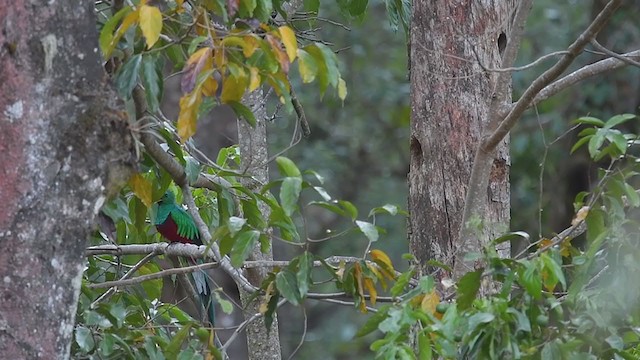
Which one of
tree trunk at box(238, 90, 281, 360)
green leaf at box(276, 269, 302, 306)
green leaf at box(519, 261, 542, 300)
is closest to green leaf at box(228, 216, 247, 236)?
green leaf at box(276, 269, 302, 306)

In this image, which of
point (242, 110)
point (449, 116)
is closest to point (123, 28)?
point (242, 110)

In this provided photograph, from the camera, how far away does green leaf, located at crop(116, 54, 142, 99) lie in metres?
2.65

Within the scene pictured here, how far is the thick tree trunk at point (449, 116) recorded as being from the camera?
390 cm

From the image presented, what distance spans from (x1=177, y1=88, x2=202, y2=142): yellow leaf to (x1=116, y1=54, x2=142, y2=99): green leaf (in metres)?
0.18

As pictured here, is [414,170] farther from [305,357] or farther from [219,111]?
[305,357]

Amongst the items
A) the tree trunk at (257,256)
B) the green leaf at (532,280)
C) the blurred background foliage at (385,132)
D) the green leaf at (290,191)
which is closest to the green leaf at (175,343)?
the green leaf at (290,191)

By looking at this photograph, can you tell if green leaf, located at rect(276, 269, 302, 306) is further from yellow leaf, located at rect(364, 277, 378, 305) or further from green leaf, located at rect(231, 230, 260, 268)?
yellow leaf, located at rect(364, 277, 378, 305)

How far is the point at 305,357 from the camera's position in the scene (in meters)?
9.19

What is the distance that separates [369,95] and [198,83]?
638 cm

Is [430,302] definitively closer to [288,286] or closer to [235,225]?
[288,286]

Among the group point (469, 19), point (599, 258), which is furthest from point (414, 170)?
point (599, 258)

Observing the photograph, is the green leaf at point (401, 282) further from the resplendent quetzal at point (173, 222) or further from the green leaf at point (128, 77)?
the resplendent quetzal at point (173, 222)

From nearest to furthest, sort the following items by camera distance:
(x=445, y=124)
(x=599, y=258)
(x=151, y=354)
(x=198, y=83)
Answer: (x=198, y=83), (x=599, y=258), (x=151, y=354), (x=445, y=124)

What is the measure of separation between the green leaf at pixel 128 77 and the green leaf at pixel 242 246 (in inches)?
18.4
